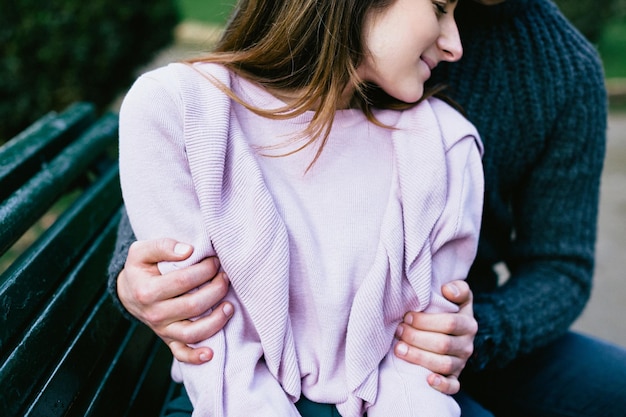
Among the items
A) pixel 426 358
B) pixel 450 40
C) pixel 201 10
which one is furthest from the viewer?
pixel 201 10

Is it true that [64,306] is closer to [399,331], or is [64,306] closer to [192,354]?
[192,354]

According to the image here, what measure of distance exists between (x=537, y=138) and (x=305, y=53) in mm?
747

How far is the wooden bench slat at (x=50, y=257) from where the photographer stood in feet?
4.73

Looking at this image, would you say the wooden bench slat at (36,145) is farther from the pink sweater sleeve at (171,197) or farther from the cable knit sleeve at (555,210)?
the cable knit sleeve at (555,210)

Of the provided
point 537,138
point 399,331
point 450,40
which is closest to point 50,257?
point 399,331

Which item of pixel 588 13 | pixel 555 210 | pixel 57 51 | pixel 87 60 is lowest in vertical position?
pixel 588 13

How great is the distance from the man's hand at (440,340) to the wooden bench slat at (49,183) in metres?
0.99

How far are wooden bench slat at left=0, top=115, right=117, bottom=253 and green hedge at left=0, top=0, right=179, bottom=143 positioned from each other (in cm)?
294

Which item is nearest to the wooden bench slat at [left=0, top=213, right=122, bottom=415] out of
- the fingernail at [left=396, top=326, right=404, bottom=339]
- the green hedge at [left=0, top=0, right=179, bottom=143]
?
the fingernail at [left=396, top=326, right=404, bottom=339]

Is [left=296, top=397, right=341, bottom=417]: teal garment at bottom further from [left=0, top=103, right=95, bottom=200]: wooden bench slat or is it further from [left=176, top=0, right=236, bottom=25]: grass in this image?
[left=176, top=0, right=236, bottom=25]: grass

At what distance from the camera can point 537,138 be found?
1896 mm

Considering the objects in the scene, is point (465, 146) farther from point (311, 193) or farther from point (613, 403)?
point (613, 403)

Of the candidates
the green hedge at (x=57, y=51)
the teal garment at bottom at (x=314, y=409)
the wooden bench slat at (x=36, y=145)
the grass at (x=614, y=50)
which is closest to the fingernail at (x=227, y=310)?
the teal garment at bottom at (x=314, y=409)

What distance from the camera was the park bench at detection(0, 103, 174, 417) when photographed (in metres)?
1.43
